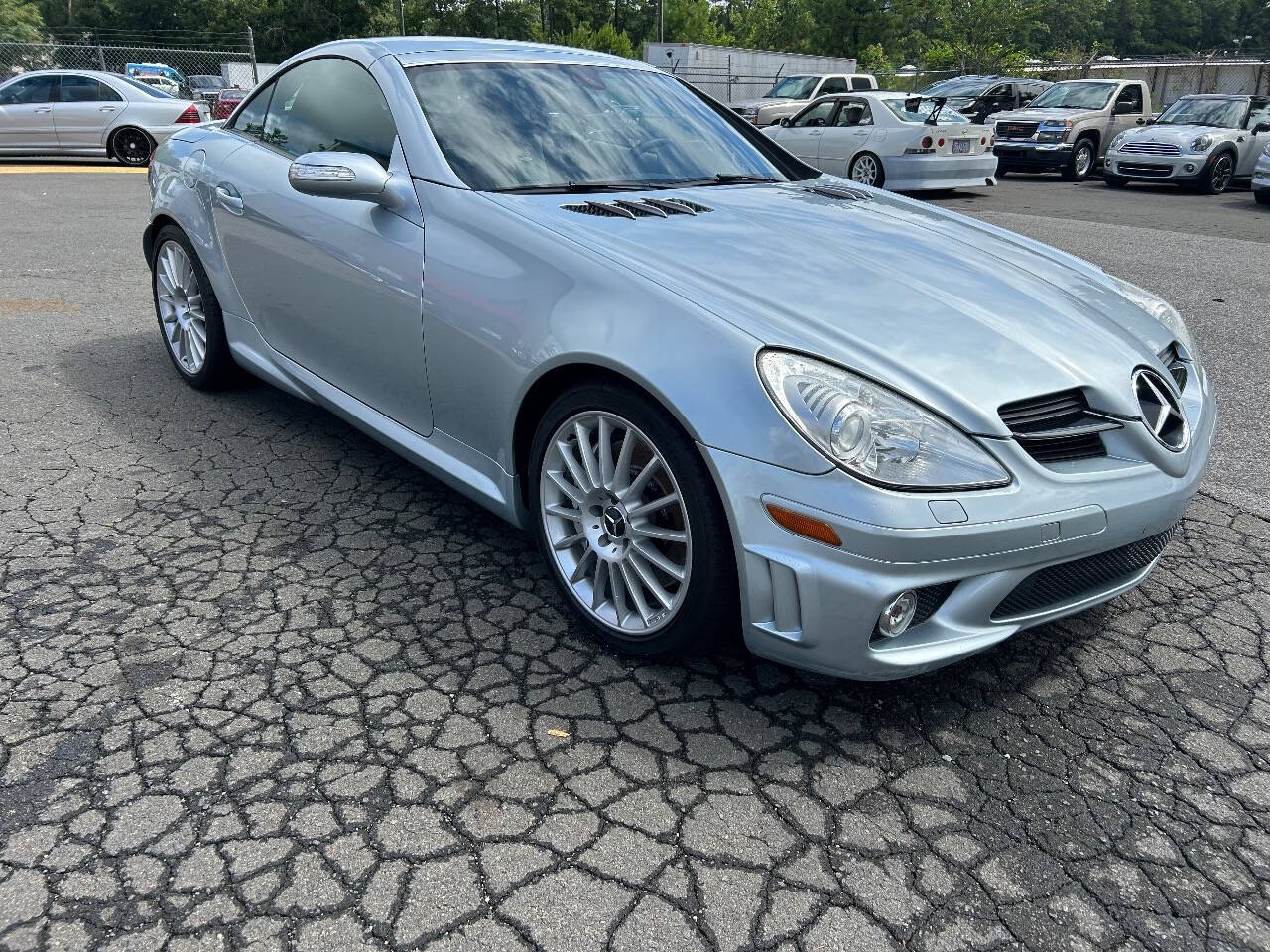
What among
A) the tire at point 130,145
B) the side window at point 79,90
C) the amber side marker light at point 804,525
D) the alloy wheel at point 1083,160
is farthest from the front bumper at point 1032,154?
the amber side marker light at point 804,525

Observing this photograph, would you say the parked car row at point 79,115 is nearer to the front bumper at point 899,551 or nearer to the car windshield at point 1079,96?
the car windshield at point 1079,96

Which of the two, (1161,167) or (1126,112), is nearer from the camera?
(1161,167)

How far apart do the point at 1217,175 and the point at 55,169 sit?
17759mm

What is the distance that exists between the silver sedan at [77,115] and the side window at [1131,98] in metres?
16.0

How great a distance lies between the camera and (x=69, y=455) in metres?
4.36

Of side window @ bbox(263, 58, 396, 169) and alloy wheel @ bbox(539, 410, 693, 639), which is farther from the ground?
side window @ bbox(263, 58, 396, 169)

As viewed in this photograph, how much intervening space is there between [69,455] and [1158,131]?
17.2 metres

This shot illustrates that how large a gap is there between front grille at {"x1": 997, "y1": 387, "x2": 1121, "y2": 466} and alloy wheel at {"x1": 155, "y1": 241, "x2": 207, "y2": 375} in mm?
3601

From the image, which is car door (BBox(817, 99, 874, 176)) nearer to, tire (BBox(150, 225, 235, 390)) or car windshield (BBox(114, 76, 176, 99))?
car windshield (BBox(114, 76, 176, 99))

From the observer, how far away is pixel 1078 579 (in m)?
2.65

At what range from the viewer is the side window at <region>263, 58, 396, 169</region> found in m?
3.72

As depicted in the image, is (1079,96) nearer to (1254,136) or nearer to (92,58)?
(1254,136)

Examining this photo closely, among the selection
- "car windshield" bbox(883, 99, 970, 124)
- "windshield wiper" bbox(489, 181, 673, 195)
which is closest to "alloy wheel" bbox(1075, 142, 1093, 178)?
"car windshield" bbox(883, 99, 970, 124)

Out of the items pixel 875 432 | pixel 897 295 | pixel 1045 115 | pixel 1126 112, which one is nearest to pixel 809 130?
pixel 1045 115
